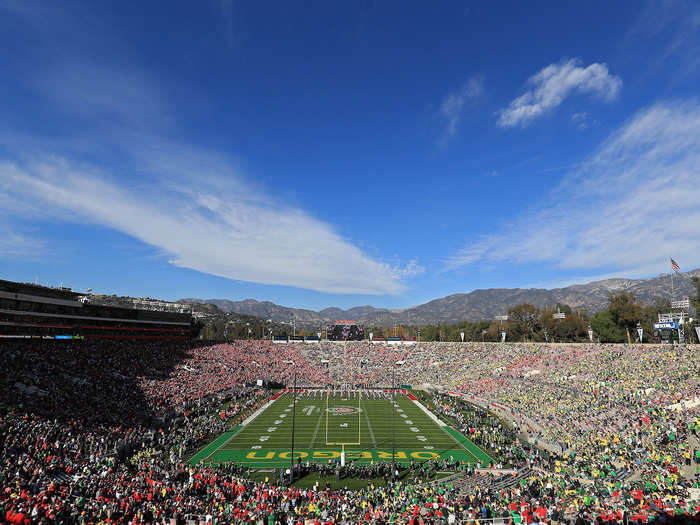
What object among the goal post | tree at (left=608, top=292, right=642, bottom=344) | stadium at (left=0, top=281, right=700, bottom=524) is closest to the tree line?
tree at (left=608, top=292, right=642, bottom=344)

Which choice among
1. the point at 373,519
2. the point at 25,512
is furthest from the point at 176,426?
the point at 373,519

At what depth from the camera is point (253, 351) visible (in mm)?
61438

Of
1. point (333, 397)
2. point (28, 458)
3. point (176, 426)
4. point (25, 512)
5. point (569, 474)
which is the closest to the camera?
point (25, 512)

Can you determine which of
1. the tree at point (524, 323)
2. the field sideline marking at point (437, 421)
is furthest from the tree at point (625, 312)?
the field sideline marking at point (437, 421)

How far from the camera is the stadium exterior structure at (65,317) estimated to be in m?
39.3

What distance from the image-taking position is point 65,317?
46.0 meters

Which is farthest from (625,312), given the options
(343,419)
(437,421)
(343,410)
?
(343,419)

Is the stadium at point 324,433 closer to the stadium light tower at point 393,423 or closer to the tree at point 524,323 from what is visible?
the stadium light tower at point 393,423

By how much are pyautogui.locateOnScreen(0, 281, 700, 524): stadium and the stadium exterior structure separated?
218mm

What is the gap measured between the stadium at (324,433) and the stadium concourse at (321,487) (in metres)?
0.14

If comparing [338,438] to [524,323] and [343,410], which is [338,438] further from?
[524,323]

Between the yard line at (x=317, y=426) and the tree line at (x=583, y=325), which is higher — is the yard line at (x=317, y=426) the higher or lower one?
the lower one

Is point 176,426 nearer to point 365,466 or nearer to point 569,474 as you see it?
point 365,466

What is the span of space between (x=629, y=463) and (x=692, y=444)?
3488 mm
